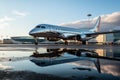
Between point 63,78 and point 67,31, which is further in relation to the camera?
point 67,31

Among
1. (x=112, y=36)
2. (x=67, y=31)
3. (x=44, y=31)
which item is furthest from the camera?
(x=112, y=36)

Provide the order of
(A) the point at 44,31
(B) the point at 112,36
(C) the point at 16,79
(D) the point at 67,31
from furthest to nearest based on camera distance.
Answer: (B) the point at 112,36 → (D) the point at 67,31 → (A) the point at 44,31 → (C) the point at 16,79

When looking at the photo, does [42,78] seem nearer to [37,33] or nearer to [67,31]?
[37,33]

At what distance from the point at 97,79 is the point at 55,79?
1197 mm

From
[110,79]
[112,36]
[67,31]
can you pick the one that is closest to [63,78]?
[110,79]

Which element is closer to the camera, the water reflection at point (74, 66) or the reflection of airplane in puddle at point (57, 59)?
→ the water reflection at point (74, 66)

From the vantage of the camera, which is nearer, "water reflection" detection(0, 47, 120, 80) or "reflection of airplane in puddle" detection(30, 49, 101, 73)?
"water reflection" detection(0, 47, 120, 80)

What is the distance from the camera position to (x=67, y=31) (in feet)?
178

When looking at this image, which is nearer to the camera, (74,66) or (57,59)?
(74,66)

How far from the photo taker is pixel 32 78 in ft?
20.9

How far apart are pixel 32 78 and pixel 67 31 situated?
48161mm

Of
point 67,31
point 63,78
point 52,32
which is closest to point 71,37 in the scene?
point 67,31

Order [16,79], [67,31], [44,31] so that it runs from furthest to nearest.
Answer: [67,31], [44,31], [16,79]

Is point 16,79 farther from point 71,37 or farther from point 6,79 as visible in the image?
point 71,37
